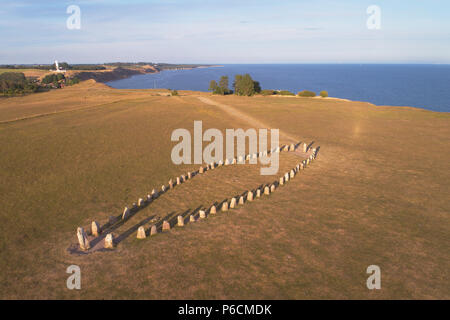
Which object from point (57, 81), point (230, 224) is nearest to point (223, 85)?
point (230, 224)

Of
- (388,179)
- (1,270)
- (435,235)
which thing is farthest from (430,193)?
(1,270)

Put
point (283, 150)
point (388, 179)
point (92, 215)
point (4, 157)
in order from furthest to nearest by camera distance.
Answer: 1. point (283, 150)
2. point (4, 157)
3. point (388, 179)
4. point (92, 215)

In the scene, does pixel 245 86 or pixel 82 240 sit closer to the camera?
pixel 82 240

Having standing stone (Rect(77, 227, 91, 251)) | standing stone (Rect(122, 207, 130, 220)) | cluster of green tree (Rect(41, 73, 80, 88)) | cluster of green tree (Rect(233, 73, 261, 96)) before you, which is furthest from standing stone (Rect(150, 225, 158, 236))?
cluster of green tree (Rect(41, 73, 80, 88))

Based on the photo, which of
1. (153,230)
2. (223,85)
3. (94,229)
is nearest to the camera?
(94,229)

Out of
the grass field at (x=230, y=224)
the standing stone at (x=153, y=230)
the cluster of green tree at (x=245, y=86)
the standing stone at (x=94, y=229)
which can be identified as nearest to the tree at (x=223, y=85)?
the cluster of green tree at (x=245, y=86)

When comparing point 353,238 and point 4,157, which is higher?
point 4,157

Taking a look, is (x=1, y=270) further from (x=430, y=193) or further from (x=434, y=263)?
(x=430, y=193)

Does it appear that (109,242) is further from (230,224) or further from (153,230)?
(230,224)
